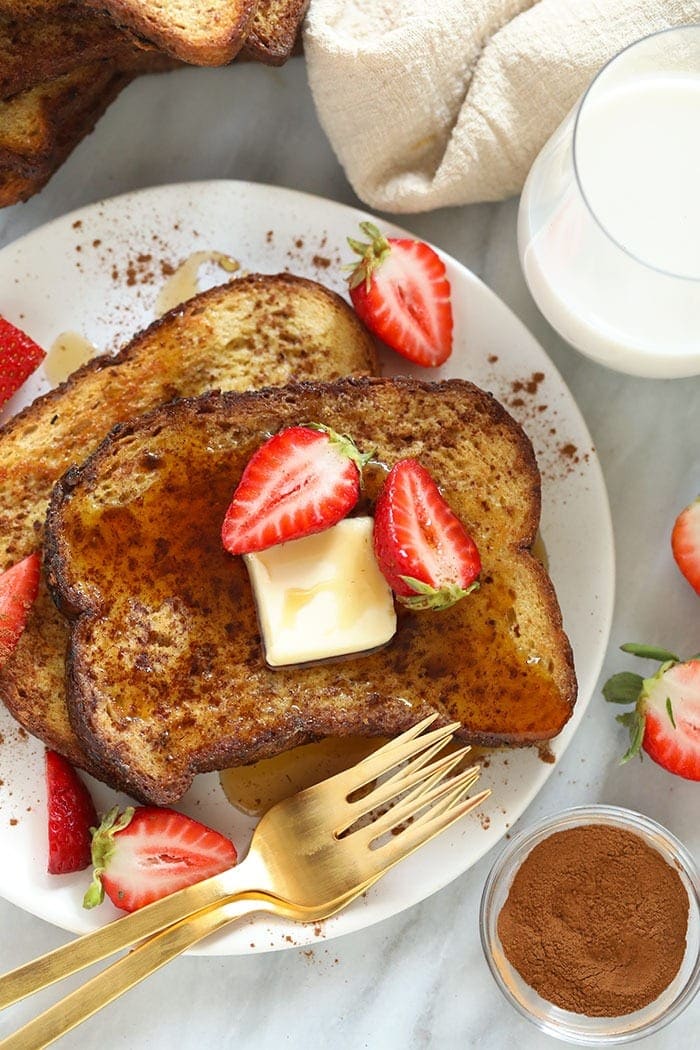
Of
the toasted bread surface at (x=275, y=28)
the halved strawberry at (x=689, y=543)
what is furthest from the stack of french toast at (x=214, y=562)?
the toasted bread surface at (x=275, y=28)

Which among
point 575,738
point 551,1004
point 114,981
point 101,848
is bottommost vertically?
point 551,1004

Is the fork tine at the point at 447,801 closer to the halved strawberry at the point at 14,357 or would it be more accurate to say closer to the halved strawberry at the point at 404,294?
the halved strawberry at the point at 404,294

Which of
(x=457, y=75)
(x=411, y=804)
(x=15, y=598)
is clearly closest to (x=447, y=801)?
(x=411, y=804)

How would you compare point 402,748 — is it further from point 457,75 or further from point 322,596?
point 457,75

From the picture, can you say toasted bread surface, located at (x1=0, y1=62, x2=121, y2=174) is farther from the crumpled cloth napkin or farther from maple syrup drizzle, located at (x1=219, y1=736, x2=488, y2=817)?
maple syrup drizzle, located at (x1=219, y1=736, x2=488, y2=817)

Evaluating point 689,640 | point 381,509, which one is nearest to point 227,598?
point 381,509
